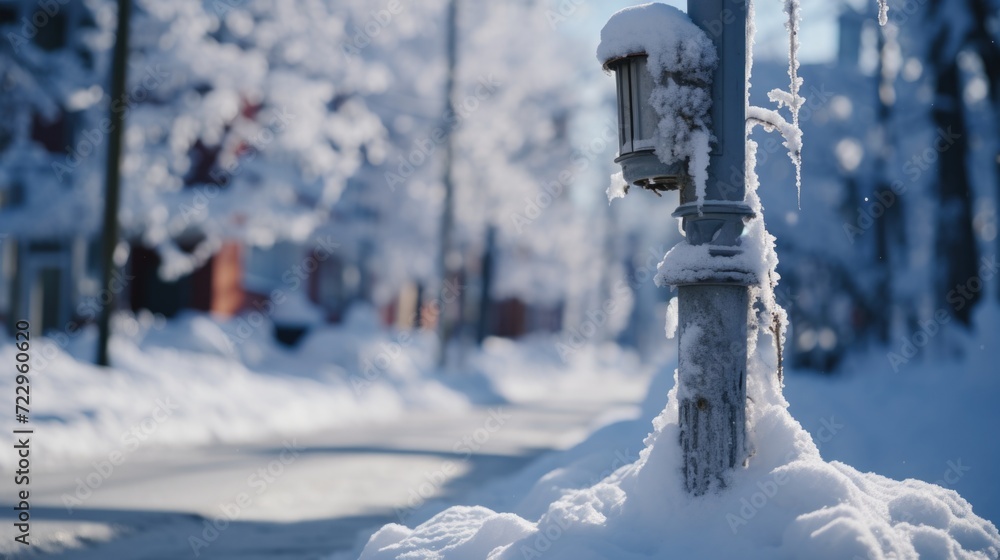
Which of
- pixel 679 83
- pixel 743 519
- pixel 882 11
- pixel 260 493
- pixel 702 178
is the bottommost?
pixel 260 493

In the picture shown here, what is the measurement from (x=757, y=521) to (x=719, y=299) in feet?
3.07

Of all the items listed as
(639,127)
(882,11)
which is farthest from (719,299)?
(882,11)

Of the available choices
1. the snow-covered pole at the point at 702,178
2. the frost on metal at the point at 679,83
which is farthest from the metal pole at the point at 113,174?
the frost on metal at the point at 679,83

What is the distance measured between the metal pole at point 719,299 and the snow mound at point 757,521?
122mm

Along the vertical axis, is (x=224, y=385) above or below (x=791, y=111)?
below

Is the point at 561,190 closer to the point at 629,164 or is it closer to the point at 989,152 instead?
the point at 989,152

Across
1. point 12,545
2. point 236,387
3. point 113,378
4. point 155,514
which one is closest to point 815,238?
point 236,387

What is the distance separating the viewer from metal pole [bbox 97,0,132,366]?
39.6 ft

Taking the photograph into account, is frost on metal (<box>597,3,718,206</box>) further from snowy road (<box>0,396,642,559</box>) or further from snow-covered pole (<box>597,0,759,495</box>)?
snowy road (<box>0,396,642,559</box>)

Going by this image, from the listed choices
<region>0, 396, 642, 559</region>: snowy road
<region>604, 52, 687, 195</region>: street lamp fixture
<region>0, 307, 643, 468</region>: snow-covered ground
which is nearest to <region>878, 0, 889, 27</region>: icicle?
<region>604, 52, 687, 195</region>: street lamp fixture

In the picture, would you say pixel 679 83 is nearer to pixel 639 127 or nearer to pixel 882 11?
pixel 639 127

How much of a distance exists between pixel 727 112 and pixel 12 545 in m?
4.89

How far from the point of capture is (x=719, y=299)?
386 cm

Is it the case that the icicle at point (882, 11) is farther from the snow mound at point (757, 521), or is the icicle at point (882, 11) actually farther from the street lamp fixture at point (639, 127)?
the snow mound at point (757, 521)
